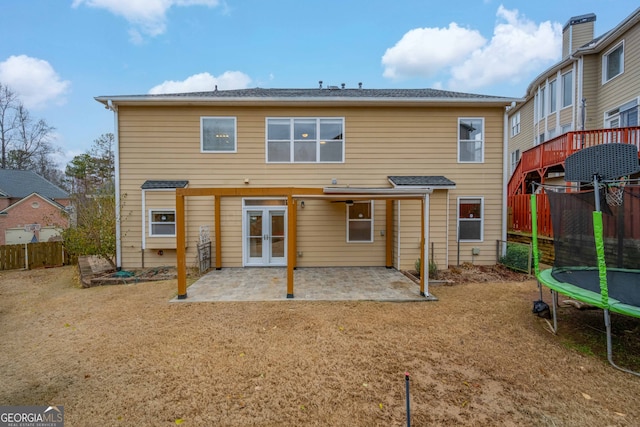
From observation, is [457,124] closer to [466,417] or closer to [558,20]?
[466,417]

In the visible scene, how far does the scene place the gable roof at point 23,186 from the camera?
21766mm

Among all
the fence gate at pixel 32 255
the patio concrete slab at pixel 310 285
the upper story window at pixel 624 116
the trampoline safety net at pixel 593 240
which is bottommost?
the patio concrete slab at pixel 310 285

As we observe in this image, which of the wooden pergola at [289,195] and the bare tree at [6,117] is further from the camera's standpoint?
the bare tree at [6,117]

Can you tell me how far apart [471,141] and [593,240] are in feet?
17.9

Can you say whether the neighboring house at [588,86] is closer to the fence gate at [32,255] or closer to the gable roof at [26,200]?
the fence gate at [32,255]

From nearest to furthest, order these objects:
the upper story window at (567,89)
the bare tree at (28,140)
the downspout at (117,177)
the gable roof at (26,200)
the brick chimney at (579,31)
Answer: the downspout at (117,177) < the upper story window at (567,89) < the brick chimney at (579,31) < the gable roof at (26,200) < the bare tree at (28,140)

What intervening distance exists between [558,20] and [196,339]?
21.8 m

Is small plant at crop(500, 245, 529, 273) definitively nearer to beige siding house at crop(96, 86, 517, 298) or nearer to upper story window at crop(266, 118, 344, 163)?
beige siding house at crop(96, 86, 517, 298)

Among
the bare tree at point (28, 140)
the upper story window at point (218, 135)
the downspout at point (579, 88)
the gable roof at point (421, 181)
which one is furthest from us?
the bare tree at point (28, 140)

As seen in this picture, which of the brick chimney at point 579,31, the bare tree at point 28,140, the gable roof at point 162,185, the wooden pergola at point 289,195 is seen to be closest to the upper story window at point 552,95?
the brick chimney at point 579,31

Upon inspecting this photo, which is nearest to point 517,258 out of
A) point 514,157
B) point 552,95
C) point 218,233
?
point 218,233

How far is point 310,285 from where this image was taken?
6.70 meters

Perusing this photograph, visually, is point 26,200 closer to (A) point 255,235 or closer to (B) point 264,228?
(A) point 255,235

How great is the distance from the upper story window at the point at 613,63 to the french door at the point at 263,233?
45.6 feet
